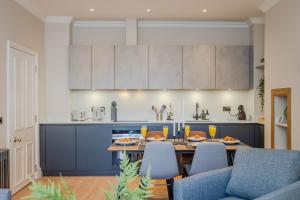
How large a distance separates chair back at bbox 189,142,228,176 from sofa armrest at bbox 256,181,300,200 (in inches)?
44.2

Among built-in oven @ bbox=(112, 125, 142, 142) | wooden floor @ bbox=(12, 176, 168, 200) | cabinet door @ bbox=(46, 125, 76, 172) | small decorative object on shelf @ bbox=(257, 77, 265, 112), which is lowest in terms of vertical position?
wooden floor @ bbox=(12, 176, 168, 200)

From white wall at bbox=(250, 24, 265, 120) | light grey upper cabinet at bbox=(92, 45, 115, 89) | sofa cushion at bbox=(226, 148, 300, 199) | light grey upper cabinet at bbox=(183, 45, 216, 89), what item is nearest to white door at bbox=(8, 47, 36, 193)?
light grey upper cabinet at bbox=(92, 45, 115, 89)

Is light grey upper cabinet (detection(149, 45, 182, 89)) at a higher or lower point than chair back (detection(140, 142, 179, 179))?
higher

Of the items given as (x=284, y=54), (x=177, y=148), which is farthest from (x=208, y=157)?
(x=284, y=54)

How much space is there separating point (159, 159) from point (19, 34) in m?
2.78

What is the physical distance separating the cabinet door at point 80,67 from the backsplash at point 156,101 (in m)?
0.37

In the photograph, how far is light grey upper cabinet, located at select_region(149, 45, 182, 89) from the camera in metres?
5.78

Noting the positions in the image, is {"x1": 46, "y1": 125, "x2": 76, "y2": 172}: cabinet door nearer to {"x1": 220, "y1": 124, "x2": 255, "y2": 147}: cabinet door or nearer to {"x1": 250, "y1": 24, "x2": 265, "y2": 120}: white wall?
{"x1": 220, "y1": 124, "x2": 255, "y2": 147}: cabinet door

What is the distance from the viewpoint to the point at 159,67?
Answer: 19.0 ft

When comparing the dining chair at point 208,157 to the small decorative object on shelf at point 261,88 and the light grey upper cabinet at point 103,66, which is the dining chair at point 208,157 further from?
the light grey upper cabinet at point 103,66

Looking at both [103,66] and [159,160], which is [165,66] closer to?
[103,66]

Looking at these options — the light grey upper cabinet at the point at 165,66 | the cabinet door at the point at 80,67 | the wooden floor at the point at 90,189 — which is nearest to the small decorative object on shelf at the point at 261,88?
the light grey upper cabinet at the point at 165,66

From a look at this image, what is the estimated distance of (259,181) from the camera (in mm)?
2607

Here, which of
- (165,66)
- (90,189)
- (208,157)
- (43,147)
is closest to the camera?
(208,157)
